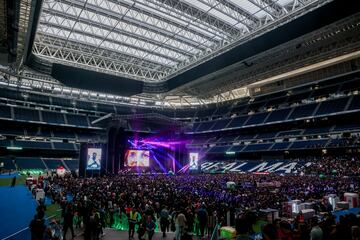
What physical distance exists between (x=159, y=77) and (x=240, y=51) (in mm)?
20233

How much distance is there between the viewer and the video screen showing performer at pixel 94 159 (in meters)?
34.5

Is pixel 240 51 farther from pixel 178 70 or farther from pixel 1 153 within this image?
pixel 1 153

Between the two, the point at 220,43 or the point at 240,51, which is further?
the point at 220,43

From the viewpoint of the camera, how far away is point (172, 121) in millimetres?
44156

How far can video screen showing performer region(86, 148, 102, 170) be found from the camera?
34.5 metres

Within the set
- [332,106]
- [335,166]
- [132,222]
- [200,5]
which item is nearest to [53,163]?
[200,5]

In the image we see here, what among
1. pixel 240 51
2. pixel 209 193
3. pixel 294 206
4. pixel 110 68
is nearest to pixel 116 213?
pixel 209 193

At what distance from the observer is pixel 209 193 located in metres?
17.1

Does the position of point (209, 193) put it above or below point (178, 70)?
below

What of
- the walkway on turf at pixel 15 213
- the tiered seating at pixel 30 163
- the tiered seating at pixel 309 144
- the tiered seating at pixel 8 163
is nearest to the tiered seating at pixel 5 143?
the tiered seating at pixel 8 163

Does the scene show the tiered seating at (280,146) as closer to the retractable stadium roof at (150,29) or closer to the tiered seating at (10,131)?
the retractable stadium roof at (150,29)

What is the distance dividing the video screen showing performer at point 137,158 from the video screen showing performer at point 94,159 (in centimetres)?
903

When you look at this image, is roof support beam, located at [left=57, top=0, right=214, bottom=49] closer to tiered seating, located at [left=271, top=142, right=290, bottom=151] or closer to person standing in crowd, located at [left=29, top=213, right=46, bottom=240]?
tiered seating, located at [left=271, top=142, right=290, bottom=151]

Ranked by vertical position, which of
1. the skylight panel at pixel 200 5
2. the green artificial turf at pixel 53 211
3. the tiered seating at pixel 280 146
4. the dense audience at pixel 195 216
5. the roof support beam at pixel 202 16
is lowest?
the green artificial turf at pixel 53 211
